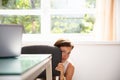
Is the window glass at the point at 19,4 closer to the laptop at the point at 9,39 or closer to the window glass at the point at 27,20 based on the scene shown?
the window glass at the point at 27,20

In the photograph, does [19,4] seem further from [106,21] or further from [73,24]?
[106,21]

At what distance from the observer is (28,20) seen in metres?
3.57

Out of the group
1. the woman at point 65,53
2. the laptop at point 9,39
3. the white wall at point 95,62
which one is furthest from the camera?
the white wall at point 95,62

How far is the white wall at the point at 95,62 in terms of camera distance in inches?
125

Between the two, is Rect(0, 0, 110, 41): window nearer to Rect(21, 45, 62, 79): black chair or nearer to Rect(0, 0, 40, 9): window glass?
Rect(0, 0, 40, 9): window glass

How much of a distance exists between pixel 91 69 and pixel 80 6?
1.02 metres

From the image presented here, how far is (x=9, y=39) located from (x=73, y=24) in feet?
8.50

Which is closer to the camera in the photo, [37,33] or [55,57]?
[55,57]

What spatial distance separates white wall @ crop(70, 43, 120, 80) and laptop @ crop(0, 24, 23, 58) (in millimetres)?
2133

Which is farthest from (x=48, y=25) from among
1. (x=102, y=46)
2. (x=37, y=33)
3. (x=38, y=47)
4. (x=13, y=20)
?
(x=38, y=47)

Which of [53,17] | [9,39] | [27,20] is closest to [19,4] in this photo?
[27,20]

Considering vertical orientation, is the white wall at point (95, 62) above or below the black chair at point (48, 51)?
below

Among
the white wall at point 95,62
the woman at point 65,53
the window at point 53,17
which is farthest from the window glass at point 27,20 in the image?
the woman at point 65,53

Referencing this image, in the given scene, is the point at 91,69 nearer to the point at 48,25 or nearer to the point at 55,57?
the point at 48,25
